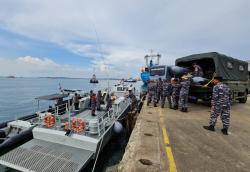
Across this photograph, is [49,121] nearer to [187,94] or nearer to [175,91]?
[175,91]

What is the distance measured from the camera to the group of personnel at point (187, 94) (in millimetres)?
4730

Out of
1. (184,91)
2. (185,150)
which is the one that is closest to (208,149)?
(185,150)

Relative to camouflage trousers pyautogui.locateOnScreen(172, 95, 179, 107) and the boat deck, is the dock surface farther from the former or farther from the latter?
camouflage trousers pyautogui.locateOnScreen(172, 95, 179, 107)

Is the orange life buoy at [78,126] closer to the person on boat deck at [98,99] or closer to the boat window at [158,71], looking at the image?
the person on boat deck at [98,99]

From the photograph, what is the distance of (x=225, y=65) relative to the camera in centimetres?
870

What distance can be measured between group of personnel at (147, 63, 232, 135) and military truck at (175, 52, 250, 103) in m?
0.81

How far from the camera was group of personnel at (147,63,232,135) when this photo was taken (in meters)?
4.73

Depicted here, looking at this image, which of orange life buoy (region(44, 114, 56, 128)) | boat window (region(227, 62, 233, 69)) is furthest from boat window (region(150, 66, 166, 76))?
orange life buoy (region(44, 114, 56, 128))

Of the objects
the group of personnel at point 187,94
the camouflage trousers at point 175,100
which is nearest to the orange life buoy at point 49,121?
the group of personnel at point 187,94

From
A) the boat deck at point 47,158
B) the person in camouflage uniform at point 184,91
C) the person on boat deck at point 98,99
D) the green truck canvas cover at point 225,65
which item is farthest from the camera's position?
the person on boat deck at point 98,99

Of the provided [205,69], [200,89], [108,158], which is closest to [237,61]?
[205,69]

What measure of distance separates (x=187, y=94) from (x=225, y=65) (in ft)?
10.2

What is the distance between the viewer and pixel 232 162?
10.4 feet

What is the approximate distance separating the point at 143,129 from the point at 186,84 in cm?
397
